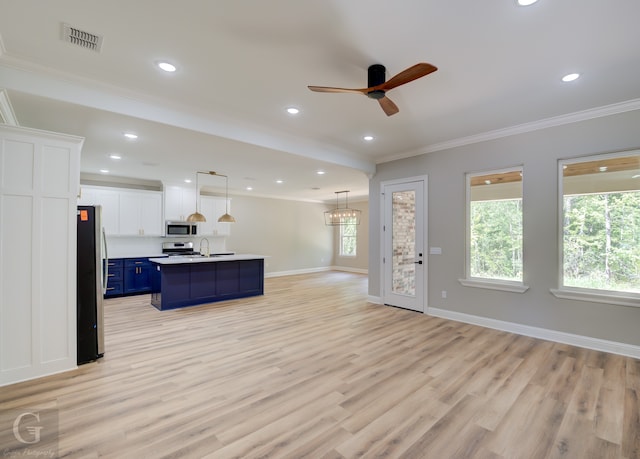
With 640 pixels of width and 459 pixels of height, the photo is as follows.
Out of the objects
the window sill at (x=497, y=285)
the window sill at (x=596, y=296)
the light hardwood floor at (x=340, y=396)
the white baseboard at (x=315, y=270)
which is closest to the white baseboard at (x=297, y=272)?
the white baseboard at (x=315, y=270)

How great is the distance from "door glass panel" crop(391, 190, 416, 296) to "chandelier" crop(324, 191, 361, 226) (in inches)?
177

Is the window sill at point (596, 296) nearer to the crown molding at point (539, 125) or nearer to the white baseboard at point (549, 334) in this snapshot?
the white baseboard at point (549, 334)

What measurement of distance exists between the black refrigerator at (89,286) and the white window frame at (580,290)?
5.54 meters

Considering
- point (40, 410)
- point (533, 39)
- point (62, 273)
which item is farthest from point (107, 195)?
point (533, 39)

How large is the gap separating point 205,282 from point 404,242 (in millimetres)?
4000

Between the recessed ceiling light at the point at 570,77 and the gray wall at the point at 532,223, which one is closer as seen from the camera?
the recessed ceiling light at the point at 570,77

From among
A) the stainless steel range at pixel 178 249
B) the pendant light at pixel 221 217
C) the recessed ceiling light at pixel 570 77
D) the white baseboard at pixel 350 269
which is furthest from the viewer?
the white baseboard at pixel 350 269

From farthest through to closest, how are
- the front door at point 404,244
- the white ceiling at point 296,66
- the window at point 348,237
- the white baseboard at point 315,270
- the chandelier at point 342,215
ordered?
1. the window at point 348,237
2. the chandelier at point 342,215
3. the white baseboard at point 315,270
4. the front door at point 404,244
5. the white ceiling at point 296,66

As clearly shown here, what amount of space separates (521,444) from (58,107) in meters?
5.02

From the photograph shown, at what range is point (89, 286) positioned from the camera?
318 cm

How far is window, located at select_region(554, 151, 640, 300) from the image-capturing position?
3.45 metres

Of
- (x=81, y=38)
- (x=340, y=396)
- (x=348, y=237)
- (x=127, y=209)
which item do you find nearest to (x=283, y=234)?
(x=348, y=237)

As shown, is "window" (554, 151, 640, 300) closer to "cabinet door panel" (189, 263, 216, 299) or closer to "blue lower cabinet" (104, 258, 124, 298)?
"cabinet door panel" (189, 263, 216, 299)

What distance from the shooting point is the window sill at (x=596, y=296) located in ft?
11.0
